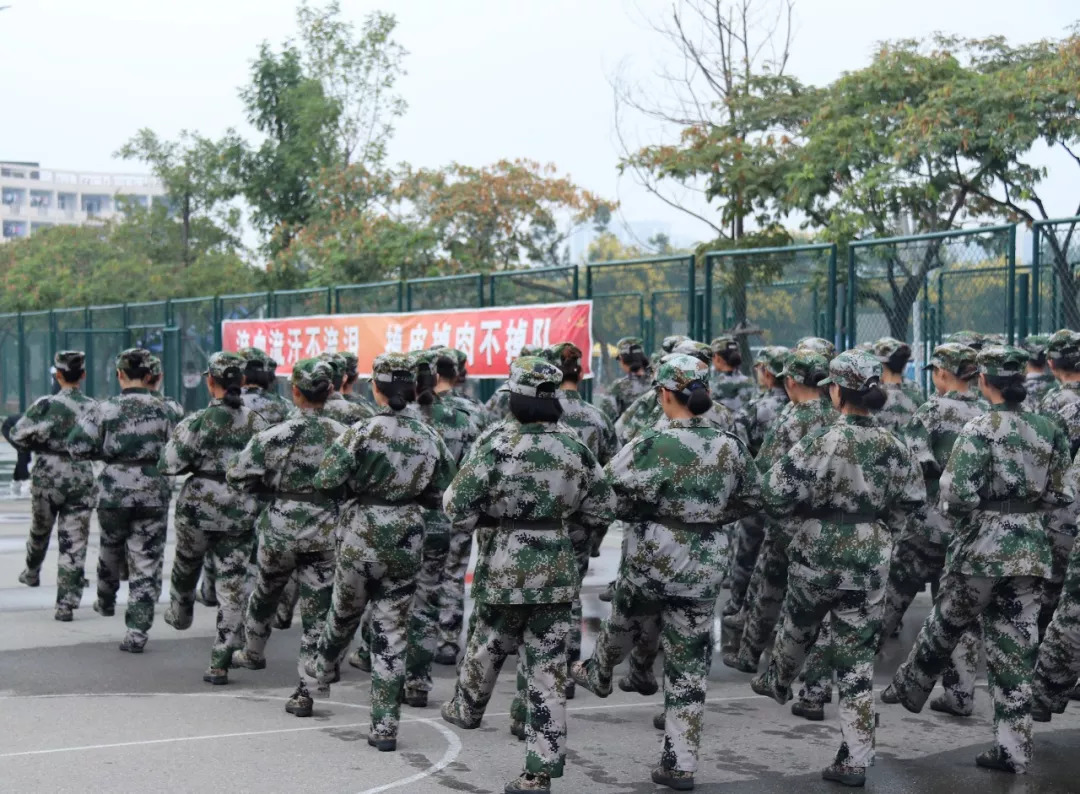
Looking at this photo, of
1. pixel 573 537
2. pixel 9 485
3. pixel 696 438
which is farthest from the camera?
pixel 9 485

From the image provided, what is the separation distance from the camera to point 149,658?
9.58 m

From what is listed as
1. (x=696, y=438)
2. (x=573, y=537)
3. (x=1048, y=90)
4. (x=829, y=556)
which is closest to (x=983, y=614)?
(x=829, y=556)

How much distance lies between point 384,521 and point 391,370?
74cm

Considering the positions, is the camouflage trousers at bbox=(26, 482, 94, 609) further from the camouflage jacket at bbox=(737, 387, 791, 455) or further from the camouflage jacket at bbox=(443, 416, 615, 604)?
the camouflage jacket at bbox=(443, 416, 615, 604)

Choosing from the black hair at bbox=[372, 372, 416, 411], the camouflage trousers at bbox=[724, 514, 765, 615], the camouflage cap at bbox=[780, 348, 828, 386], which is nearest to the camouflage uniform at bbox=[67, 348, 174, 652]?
the black hair at bbox=[372, 372, 416, 411]

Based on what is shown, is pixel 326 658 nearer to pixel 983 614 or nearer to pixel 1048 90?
pixel 983 614

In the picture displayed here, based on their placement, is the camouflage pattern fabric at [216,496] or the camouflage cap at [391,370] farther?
the camouflage pattern fabric at [216,496]

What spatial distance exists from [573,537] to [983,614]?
2391 millimetres

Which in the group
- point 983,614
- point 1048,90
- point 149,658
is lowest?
point 149,658

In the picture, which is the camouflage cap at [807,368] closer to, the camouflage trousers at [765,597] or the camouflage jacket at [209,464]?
the camouflage trousers at [765,597]

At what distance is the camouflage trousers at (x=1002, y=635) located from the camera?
274 inches

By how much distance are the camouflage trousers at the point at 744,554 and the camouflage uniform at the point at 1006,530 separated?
298 cm

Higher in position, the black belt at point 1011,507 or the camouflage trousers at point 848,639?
the black belt at point 1011,507

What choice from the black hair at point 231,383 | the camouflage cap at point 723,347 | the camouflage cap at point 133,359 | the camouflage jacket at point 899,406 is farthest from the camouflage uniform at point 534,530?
the camouflage cap at point 723,347
